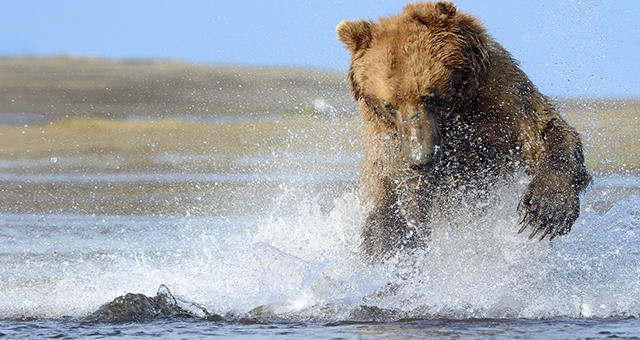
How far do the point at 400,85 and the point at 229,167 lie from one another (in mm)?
7258

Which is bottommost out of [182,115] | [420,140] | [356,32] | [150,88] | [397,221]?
[397,221]

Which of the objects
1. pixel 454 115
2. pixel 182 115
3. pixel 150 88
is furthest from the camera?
pixel 150 88

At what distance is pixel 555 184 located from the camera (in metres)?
4.65

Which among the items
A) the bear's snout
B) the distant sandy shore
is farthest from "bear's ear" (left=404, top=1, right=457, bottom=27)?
the distant sandy shore

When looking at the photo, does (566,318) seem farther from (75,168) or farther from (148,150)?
(148,150)

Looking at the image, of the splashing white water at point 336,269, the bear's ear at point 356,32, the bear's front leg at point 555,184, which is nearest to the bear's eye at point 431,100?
the bear's ear at point 356,32

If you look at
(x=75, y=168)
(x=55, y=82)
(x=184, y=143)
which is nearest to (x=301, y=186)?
(x=75, y=168)

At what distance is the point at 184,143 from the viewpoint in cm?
1413

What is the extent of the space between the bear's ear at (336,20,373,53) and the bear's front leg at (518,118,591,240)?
110 cm

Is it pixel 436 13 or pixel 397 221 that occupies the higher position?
pixel 436 13

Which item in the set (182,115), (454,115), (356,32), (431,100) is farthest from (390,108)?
(182,115)

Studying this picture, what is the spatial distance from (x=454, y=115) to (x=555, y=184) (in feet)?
2.14

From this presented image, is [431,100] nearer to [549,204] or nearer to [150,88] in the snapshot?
[549,204]

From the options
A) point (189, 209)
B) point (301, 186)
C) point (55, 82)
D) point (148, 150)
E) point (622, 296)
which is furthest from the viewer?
point (55, 82)
